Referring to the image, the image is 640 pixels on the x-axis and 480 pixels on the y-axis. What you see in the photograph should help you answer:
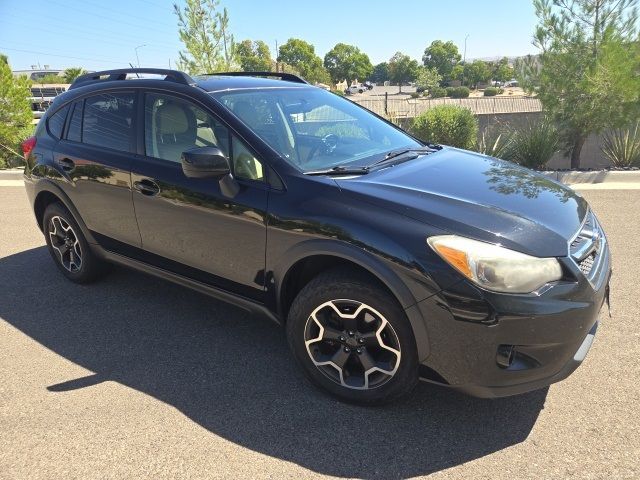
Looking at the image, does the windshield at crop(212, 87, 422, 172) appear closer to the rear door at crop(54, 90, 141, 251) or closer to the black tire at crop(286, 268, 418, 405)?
the black tire at crop(286, 268, 418, 405)

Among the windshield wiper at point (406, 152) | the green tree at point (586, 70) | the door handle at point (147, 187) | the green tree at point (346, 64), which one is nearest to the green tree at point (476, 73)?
the green tree at point (346, 64)

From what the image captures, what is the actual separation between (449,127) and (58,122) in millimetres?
7365

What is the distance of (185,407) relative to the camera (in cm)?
274

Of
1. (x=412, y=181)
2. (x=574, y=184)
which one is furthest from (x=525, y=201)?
(x=574, y=184)

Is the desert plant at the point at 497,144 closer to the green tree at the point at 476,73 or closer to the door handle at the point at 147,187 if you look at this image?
the door handle at the point at 147,187

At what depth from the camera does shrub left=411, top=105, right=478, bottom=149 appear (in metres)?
9.69

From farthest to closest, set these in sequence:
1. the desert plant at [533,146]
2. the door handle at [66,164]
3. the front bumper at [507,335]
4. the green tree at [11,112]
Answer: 1. the green tree at [11,112]
2. the desert plant at [533,146]
3. the door handle at [66,164]
4. the front bumper at [507,335]

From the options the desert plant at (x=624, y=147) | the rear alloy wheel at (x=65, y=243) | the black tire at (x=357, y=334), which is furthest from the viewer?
the desert plant at (x=624, y=147)

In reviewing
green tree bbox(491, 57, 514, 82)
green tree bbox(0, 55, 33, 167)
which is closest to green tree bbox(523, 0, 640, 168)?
green tree bbox(0, 55, 33, 167)

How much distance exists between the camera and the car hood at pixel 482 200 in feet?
7.61

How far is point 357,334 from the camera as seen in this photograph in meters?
2.58

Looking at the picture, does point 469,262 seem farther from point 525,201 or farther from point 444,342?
point 525,201

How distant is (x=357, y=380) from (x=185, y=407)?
965 millimetres

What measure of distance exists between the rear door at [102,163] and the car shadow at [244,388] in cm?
64
